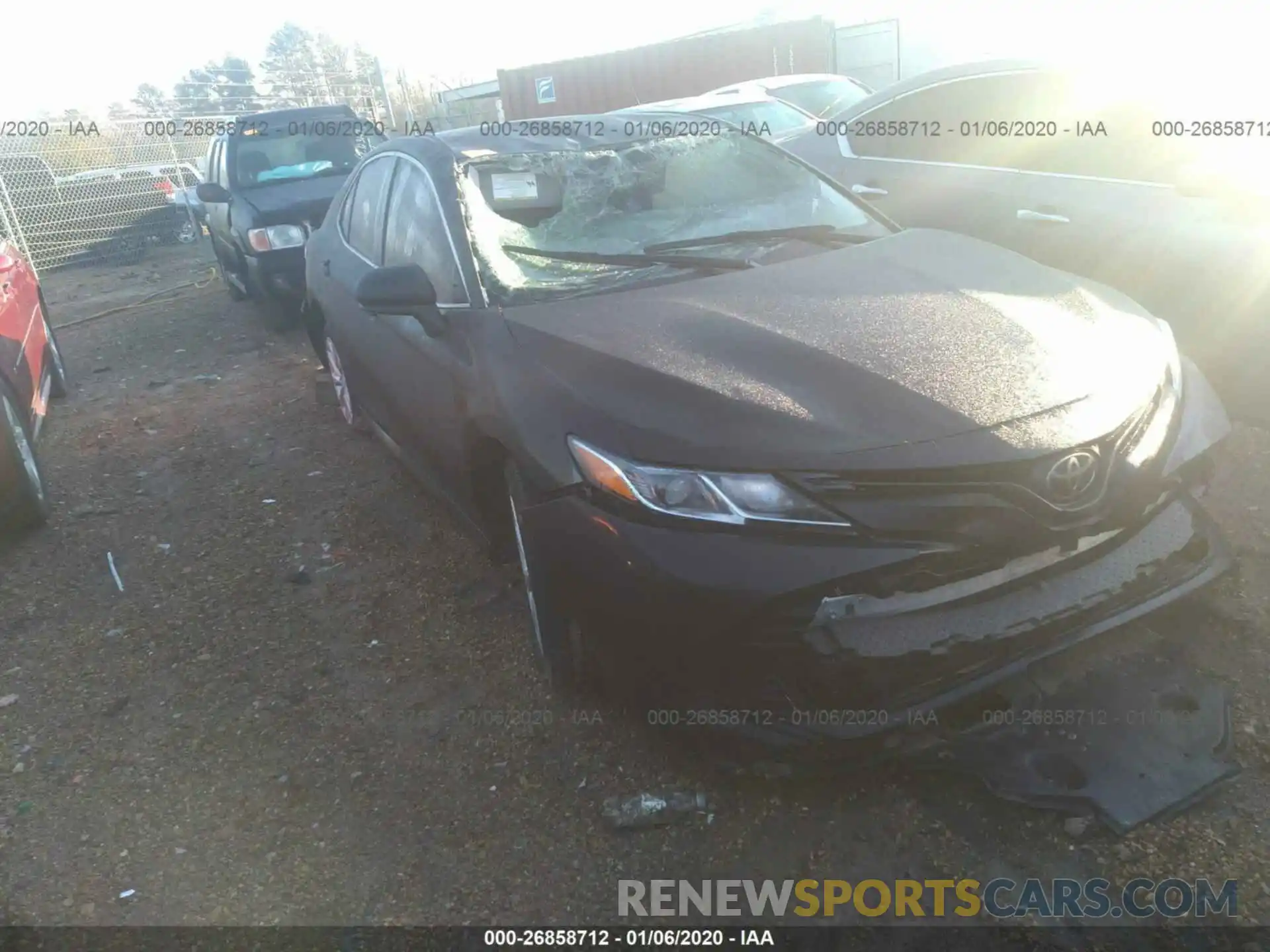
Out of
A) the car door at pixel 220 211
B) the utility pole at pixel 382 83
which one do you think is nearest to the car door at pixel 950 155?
the car door at pixel 220 211

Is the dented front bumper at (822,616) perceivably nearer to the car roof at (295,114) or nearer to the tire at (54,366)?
the tire at (54,366)

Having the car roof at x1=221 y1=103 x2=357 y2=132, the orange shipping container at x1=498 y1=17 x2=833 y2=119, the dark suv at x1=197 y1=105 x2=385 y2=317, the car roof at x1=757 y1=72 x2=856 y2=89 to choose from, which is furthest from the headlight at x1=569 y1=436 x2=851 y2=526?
the orange shipping container at x1=498 y1=17 x2=833 y2=119

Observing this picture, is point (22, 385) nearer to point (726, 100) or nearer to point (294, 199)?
point (294, 199)

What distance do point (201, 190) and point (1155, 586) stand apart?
8.65 m

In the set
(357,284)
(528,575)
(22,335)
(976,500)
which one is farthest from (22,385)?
(976,500)

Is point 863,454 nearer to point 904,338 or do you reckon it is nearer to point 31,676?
point 904,338

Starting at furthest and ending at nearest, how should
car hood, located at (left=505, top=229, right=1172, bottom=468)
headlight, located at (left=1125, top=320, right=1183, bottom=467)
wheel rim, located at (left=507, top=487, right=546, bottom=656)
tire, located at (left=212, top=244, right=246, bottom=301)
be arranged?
tire, located at (left=212, top=244, right=246, bottom=301), wheel rim, located at (left=507, top=487, right=546, bottom=656), headlight, located at (left=1125, top=320, right=1183, bottom=467), car hood, located at (left=505, top=229, right=1172, bottom=468)

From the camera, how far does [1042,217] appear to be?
4562 mm

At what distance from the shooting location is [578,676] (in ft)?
9.12

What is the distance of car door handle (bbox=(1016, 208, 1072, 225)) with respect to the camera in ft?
14.8

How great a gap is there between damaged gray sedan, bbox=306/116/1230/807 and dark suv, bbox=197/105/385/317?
534 centimetres

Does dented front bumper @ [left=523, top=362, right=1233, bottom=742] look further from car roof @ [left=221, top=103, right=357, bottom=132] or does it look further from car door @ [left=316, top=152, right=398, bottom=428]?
car roof @ [left=221, top=103, right=357, bottom=132]

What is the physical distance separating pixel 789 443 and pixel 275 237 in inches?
279

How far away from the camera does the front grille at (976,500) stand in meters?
2.15
